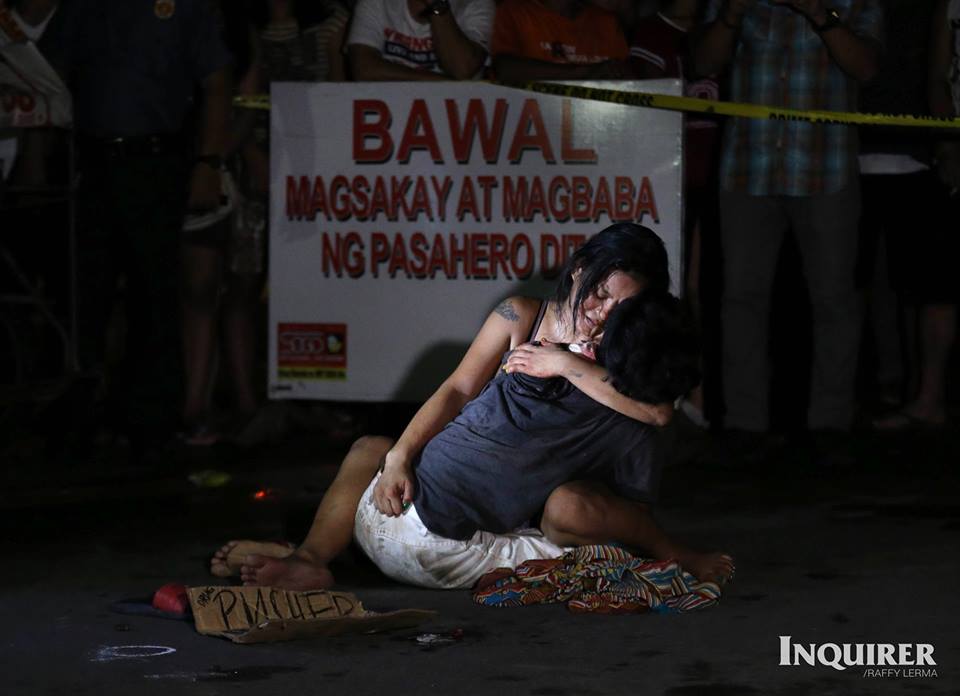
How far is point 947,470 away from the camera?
271 inches

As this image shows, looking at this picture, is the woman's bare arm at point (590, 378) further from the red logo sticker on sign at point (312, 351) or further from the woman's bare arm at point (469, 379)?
the red logo sticker on sign at point (312, 351)

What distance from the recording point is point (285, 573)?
4.72 meters

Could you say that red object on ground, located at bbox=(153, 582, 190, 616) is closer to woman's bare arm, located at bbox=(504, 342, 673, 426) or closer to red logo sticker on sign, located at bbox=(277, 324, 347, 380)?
woman's bare arm, located at bbox=(504, 342, 673, 426)

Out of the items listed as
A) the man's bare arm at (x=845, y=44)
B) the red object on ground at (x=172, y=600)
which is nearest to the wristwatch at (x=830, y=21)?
the man's bare arm at (x=845, y=44)

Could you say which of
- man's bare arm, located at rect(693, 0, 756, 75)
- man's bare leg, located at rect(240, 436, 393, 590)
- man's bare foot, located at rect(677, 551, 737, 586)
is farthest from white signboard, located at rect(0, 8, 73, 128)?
man's bare foot, located at rect(677, 551, 737, 586)

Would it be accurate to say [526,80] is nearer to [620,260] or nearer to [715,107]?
[715,107]

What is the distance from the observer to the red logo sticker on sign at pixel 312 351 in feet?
23.7

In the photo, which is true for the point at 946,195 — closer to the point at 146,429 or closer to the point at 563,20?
the point at 563,20

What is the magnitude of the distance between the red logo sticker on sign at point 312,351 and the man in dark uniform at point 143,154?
0.45m

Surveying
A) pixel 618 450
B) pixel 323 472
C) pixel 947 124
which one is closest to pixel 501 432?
pixel 618 450

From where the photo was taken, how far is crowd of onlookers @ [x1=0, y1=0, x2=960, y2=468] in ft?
22.9

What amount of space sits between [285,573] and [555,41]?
10.8 feet

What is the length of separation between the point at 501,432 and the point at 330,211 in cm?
268

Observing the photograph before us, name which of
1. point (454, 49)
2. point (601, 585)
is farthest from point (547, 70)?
point (601, 585)
